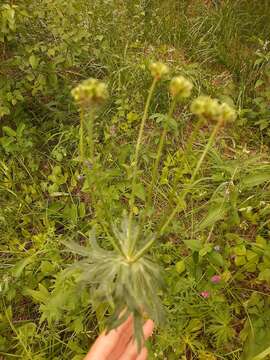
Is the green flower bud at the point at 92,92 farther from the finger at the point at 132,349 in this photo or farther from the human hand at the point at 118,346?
the finger at the point at 132,349

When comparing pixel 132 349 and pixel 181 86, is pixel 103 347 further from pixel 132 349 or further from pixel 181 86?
pixel 181 86

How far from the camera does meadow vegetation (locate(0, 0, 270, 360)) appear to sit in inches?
94.7

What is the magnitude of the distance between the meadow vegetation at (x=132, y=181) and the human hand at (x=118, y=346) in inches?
4.0

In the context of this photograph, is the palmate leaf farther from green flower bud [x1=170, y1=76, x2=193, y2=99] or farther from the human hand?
green flower bud [x1=170, y1=76, x2=193, y2=99]

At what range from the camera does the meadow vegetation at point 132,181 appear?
7.89ft

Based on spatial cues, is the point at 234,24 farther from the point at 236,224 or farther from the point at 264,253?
the point at 264,253

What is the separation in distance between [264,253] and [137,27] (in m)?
2.21

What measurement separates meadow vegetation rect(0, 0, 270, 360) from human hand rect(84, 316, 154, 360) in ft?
0.33

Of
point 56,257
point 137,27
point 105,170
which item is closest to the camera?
point 56,257

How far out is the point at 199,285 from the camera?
8.39ft

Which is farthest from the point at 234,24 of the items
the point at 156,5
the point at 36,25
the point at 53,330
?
the point at 53,330

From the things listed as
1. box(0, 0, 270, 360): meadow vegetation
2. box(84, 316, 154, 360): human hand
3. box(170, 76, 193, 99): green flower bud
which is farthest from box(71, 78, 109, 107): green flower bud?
box(84, 316, 154, 360): human hand

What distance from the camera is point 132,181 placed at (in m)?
2.71

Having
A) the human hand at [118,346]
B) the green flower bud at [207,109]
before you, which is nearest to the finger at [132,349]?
the human hand at [118,346]
